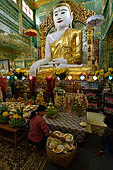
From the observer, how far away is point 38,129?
1314mm

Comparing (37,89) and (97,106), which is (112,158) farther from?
(37,89)

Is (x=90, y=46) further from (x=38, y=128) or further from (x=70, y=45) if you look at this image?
(x=38, y=128)

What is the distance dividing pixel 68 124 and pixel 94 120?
43.9 inches

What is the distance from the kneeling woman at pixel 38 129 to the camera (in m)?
1.28

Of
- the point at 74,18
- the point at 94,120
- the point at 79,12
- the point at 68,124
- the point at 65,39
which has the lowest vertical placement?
the point at 94,120

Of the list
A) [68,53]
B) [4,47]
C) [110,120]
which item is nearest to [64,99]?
[110,120]

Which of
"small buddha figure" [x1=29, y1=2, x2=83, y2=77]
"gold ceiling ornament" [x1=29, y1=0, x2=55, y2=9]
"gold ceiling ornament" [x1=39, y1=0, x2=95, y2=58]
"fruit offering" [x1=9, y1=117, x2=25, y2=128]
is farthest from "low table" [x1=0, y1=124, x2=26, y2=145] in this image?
"gold ceiling ornament" [x1=29, y1=0, x2=55, y2=9]

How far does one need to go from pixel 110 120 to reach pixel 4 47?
605 centimetres

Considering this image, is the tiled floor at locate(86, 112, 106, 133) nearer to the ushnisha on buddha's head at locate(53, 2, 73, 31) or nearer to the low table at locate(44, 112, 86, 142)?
the low table at locate(44, 112, 86, 142)

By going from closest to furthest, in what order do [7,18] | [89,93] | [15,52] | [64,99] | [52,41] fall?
[64,99] → [89,93] → [7,18] → [52,41] → [15,52]

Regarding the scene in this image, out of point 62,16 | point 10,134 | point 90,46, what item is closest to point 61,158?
point 10,134

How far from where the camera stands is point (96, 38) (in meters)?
5.14

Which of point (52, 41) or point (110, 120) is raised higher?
point (52, 41)

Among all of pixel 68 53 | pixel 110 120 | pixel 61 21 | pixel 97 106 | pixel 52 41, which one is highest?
pixel 61 21
